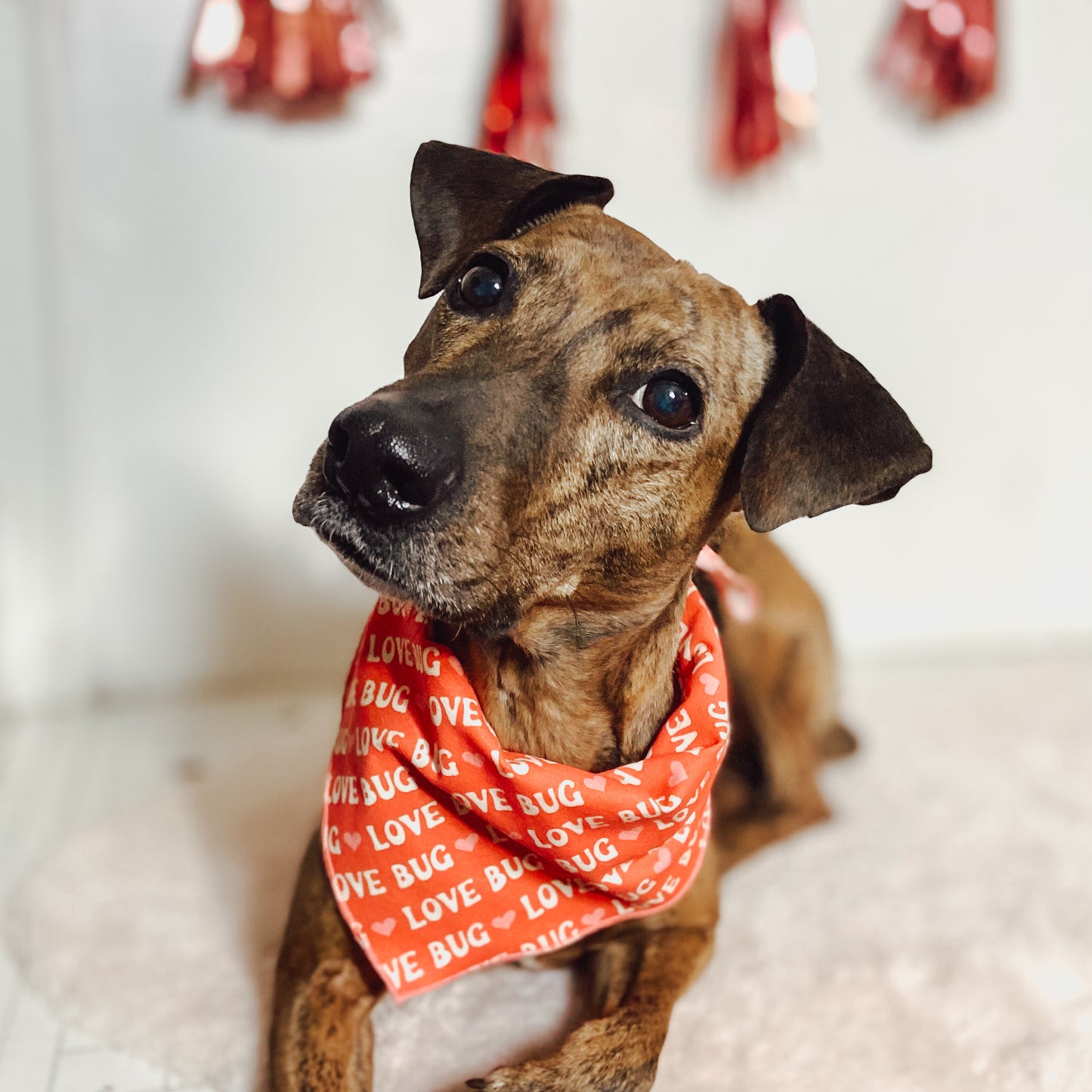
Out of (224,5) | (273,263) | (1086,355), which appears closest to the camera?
(224,5)

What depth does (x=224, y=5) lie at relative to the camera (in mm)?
2848

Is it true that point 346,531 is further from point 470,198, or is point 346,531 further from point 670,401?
point 470,198

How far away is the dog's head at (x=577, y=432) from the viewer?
4.75 ft

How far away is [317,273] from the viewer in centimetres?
312

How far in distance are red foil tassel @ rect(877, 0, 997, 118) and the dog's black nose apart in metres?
2.45

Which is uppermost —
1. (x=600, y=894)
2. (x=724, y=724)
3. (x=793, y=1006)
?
(x=724, y=724)

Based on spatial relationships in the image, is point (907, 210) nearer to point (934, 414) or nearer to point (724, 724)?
point (934, 414)

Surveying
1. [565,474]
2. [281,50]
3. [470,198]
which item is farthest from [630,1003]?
[281,50]

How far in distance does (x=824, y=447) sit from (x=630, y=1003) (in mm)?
989

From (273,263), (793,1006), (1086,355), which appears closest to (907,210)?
(1086,355)

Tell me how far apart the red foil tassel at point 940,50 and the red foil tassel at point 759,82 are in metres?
0.27

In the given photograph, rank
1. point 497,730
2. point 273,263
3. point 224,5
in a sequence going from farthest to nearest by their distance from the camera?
point 273,263
point 224,5
point 497,730

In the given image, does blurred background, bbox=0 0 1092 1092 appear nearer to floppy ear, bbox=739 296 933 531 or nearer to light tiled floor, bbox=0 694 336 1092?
light tiled floor, bbox=0 694 336 1092

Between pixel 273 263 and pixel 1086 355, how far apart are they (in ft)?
8.44
